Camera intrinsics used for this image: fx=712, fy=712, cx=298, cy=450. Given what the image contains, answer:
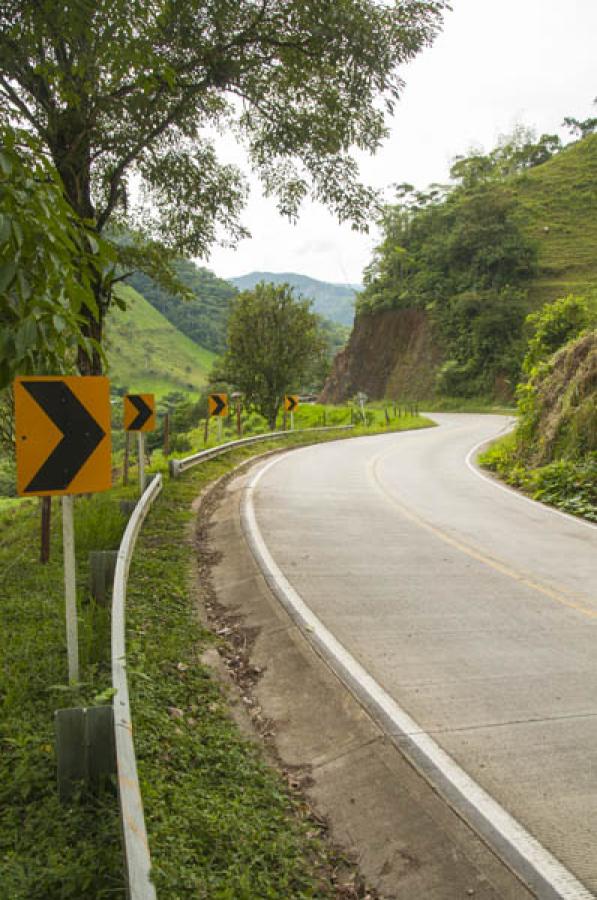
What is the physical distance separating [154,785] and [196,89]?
11.3 meters

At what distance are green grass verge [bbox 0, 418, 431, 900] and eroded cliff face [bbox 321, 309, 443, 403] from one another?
172 ft

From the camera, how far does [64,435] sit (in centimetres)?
448

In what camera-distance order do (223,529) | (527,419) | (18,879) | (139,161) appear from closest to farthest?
1. (18,879)
2. (223,529)
3. (139,161)
4. (527,419)

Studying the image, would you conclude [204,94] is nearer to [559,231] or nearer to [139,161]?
[139,161]

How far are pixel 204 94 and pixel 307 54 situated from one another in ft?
6.68

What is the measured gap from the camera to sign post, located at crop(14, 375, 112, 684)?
4.31 m

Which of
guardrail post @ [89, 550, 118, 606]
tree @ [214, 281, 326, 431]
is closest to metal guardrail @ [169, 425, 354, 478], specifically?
tree @ [214, 281, 326, 431]

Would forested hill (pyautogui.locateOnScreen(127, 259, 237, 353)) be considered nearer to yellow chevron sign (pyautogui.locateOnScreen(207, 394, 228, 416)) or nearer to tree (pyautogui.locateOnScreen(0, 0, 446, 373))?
yellow chevron sign (pyautogui.locateOnScreen(207, 394, 228, 416))

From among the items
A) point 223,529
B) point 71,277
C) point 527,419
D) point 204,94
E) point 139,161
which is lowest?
point 223,529

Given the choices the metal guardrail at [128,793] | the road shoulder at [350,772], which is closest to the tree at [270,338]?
the road shoulder at [350,772]

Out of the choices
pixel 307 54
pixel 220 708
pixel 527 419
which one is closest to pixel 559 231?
pixel 527 419

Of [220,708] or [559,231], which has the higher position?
[559,231]

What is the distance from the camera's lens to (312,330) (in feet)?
110

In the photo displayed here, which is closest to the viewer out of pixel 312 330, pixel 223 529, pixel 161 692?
pixel 161 692
